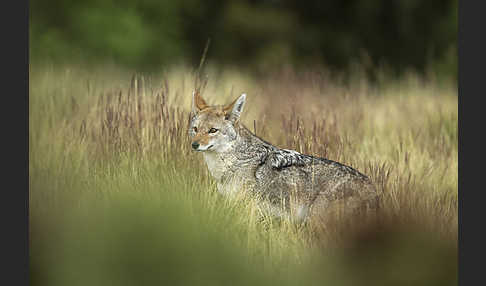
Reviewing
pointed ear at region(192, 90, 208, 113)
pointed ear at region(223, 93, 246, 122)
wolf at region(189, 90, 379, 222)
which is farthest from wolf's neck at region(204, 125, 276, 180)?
pointed ear at region(192, 90, 208, 113)

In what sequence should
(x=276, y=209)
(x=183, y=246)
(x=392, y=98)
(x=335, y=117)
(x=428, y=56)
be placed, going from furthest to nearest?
1. (x=428, y=56)
2. (x=392, y=98)
3. (x=335, y=117)
4. (x=276, y=209)
5. (x=183, y=246)

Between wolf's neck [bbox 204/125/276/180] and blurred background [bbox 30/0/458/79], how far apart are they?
1.11 metres

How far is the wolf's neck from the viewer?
166 inches

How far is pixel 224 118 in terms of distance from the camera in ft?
13.6

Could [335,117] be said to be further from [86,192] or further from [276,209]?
[86,192]

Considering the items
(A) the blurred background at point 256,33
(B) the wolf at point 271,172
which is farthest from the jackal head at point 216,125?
(A) the blurred background at point 256,33

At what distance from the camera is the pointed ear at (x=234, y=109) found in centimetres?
411

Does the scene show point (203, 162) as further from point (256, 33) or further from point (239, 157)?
point (256, 33)

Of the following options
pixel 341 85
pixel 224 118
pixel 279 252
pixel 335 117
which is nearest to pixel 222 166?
pixel 224 118

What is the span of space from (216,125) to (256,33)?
2285mm

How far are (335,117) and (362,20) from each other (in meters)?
1.11

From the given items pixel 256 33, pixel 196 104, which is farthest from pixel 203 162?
pixel 256 33

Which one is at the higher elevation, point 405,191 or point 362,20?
point 362,20

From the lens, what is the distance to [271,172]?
423cm
